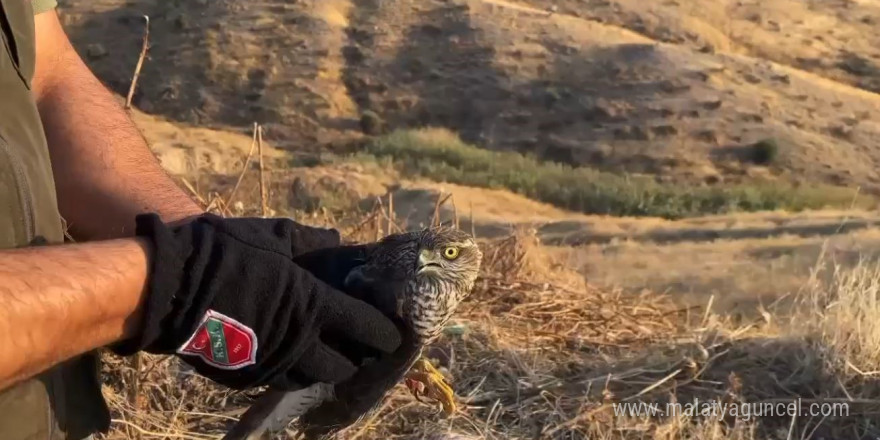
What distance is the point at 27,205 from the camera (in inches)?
67.1

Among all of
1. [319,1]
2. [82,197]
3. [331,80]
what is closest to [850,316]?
[82,197]

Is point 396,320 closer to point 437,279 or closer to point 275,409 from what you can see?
point 437,279

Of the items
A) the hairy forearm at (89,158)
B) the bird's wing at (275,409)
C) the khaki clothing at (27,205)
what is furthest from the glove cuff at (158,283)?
the bird's wing at (275,409)

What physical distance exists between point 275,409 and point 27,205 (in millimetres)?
1132

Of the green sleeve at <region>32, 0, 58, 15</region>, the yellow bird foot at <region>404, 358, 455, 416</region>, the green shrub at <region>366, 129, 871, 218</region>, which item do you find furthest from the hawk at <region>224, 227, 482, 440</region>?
the green shrub at <region>366, 129, 871, 218</region>

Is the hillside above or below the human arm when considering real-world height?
below

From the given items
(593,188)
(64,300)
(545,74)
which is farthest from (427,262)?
(545,74)

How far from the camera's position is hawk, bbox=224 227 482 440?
2.18 m

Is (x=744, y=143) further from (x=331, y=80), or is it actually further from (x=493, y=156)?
(x=331, y=80)

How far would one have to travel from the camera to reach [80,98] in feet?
7.23

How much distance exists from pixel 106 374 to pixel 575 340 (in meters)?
2.18

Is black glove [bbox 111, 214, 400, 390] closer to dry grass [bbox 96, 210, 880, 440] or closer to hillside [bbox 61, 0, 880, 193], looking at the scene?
dry grass [bbox 96, 210, 880, 440]

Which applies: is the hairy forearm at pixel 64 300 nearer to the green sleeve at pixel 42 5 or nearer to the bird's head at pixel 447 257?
the green sleeve at pixel 42 5

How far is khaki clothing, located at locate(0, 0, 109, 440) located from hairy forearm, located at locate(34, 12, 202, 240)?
270 mm
